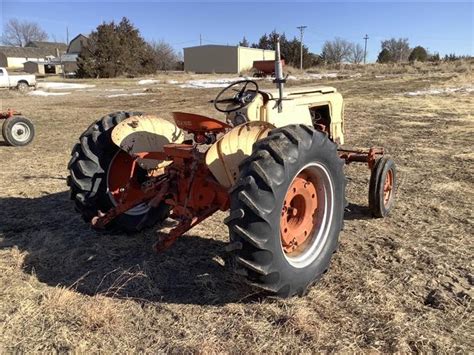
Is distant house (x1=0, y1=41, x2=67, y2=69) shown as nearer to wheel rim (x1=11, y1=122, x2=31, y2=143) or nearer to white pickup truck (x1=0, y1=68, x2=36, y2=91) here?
white pickup truck (x1=0, y1=68, x2=36, y2=91)

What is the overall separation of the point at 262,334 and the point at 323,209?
1140 mm

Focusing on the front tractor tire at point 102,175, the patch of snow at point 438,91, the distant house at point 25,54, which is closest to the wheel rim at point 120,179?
the front tractor tire at point 102,175

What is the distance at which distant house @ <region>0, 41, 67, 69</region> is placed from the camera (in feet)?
268

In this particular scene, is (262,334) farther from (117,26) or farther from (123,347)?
(117,26)

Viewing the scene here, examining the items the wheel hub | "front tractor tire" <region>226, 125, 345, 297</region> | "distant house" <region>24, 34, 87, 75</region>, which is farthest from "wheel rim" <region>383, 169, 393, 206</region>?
"distant house" <region>24, 34, 87, 75</region>

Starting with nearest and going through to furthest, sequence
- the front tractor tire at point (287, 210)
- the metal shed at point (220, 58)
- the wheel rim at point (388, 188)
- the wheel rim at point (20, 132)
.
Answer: the front tractor tire at point (287, 210) → the wheel rim at point (388, 188) → the wheel rim at point (20, 132) → the metal shed at point (220, 58)

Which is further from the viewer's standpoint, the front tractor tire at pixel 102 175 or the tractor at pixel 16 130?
the tractor at pixel 16 130

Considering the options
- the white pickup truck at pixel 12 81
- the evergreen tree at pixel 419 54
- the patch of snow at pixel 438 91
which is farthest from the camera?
the evergreen tree at pixel 419 54

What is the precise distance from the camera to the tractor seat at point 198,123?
12.7 feet

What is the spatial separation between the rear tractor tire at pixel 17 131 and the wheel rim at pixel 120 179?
645 centimetres

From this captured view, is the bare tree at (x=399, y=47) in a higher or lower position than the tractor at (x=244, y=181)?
higher

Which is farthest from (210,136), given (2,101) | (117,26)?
(117,26)

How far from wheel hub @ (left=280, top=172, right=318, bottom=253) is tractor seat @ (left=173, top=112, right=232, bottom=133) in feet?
2.92

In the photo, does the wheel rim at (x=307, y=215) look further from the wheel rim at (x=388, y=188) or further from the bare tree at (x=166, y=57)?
the bare tree at (x=166, y=57)
